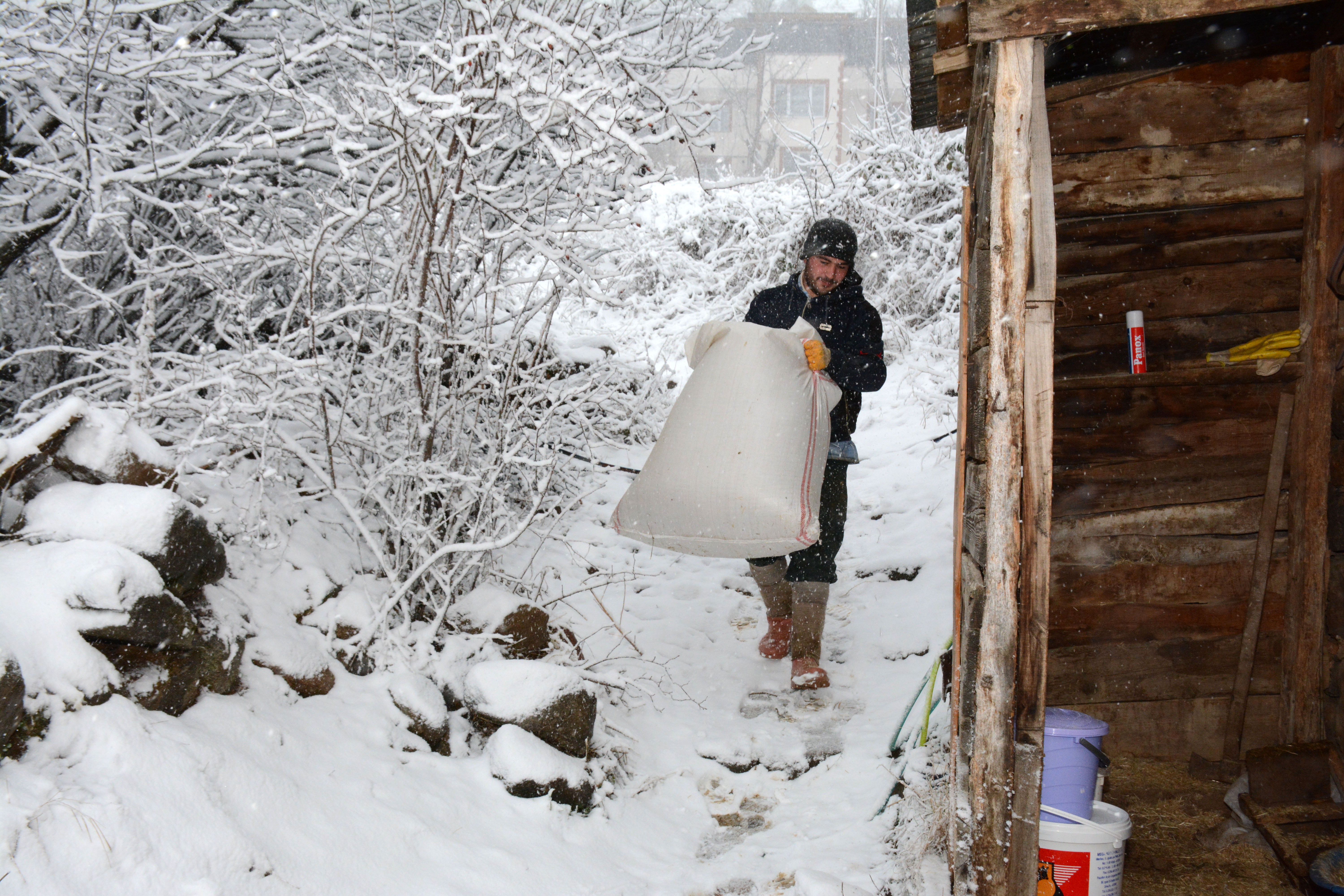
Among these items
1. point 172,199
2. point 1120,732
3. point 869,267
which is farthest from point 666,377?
point 1120,732

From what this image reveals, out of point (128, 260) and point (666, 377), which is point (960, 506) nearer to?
point (128, 260)

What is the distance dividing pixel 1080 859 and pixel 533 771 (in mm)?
1470

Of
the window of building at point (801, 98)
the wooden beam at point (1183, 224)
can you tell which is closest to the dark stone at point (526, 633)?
the wooden beam at point (1183, 224)

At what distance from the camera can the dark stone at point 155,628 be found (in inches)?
83.0

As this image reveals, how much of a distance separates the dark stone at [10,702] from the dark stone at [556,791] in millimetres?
1246

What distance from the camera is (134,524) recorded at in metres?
2.31

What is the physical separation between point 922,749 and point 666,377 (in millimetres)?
4070

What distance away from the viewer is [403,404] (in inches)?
120

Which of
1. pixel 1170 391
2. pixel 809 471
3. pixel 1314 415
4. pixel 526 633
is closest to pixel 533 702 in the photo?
pixel 526 633

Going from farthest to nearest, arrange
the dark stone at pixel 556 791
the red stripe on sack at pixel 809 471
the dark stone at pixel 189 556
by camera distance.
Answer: the red stripe on sack at pixel 809 471 → the dark stone at pixel 556 791 → the dark stone at pixel 189 556

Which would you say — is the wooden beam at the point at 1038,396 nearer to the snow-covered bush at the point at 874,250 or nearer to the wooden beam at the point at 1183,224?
the wooden beam at the point at 1183,224

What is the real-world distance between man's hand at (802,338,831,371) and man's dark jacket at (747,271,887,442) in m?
0.14

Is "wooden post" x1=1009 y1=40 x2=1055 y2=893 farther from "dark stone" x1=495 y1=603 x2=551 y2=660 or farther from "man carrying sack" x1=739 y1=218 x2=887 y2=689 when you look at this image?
"dark stone" x1=495 y1=603 x2=551 y2=660

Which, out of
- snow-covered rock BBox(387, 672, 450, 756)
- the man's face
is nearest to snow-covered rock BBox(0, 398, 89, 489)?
snow-covered rock BBox(387, 672, 450, 756)
